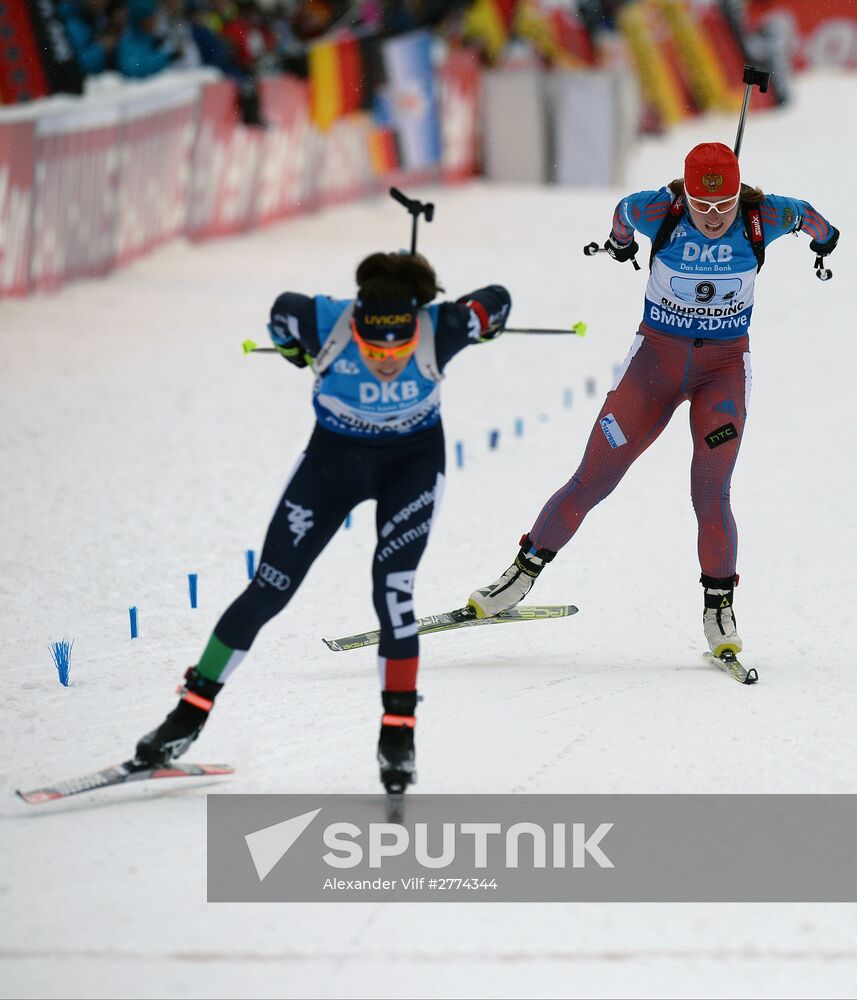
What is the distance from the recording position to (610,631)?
6.98m

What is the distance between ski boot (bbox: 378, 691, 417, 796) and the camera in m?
5.11

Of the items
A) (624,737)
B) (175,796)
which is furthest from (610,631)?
(175,796)

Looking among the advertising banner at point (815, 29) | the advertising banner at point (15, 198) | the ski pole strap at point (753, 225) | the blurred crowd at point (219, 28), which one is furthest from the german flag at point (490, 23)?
the ski pole strap at point (753, 225)

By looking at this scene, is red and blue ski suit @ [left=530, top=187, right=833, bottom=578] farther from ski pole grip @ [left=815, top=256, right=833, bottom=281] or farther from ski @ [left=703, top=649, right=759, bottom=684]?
ski @ [left=703, top=649, right=759, bottom=684]

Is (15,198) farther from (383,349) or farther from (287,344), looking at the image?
(383,349)

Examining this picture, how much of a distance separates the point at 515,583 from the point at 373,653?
0.69m

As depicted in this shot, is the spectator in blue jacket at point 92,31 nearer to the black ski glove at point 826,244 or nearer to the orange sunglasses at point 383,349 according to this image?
the black ski glove at point 826,244

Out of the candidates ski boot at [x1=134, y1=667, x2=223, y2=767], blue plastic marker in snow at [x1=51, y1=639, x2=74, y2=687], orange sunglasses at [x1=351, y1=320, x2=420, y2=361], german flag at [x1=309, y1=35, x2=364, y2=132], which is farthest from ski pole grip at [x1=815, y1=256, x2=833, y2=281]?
german flag at [x1=309, y1=35, x2=364, y2=132]

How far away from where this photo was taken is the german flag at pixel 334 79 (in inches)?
731

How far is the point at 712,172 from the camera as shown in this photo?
6020mm

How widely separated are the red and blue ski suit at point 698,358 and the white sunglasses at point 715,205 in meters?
0.11

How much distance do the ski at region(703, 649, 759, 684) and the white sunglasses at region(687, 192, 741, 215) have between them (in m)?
1.70

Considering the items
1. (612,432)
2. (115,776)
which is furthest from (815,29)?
(115,776)

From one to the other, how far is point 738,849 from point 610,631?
218 cm
